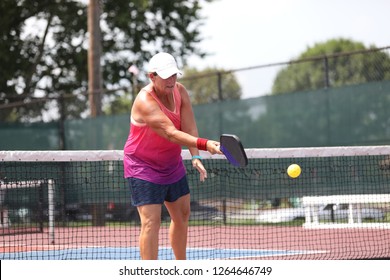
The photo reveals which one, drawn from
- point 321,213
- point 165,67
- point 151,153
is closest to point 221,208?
point 321,213

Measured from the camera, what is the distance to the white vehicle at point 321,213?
39.8 ft

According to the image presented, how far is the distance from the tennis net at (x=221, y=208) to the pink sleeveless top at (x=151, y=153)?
1.87m

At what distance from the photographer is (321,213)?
1293 centimetres

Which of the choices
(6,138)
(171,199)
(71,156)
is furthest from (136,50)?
(171,199)

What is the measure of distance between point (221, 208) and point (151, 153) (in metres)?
7.40

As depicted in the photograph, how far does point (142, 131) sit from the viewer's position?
573 centimetres

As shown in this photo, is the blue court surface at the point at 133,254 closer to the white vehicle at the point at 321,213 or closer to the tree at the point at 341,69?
the white vehicle at the point at 321,213

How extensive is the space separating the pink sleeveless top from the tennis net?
1.87 meters

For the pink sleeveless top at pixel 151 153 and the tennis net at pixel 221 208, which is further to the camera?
the tennis net at pixel 221 208

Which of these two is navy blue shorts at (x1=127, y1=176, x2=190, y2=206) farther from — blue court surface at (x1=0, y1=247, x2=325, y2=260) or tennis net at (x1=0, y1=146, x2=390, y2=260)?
blue court surface at (x1=0, y1=247, x2=325, y2=260)

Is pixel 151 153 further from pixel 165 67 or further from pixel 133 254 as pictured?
pixel 133 254

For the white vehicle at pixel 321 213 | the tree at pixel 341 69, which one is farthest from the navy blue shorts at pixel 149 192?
the tree at pixel 341 69
